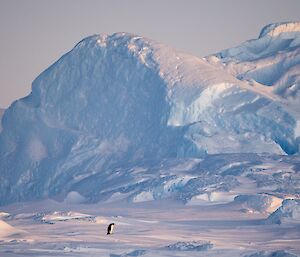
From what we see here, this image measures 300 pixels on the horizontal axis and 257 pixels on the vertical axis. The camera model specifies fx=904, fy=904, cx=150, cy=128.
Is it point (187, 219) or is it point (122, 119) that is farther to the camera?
point (122, 119)

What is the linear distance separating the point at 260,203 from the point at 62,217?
2416 cm

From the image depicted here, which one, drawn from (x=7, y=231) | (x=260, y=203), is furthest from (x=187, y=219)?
(x=7, y=231)

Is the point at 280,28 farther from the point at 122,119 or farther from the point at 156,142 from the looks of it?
the point at 156,142

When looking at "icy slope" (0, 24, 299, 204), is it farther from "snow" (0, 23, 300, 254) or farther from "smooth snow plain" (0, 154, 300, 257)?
"smooth snow plain" (0, 154, 300, 257)

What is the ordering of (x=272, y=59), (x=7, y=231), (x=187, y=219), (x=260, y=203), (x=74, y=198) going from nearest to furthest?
(x=7, y=231) → (x=260, y=203) → (x=187, y=219) → (x=74, y=198) → (x=272, y=59)

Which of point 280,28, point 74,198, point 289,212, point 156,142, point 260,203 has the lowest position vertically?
point 289,212

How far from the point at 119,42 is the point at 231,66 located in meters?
22.1

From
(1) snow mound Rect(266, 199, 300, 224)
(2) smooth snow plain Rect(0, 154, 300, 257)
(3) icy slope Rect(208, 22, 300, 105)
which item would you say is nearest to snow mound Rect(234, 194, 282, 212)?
(2) smooth snow plain Rect(0, 154, 300, 257)

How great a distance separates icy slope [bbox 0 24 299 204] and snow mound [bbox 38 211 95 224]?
20135mm

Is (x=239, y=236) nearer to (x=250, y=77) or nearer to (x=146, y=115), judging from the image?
(x=146, y=115)

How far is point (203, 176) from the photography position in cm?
12694

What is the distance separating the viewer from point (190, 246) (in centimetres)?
8031

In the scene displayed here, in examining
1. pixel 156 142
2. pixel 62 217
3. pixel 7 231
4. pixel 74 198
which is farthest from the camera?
pixel 156 142

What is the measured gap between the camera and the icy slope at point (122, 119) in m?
135
